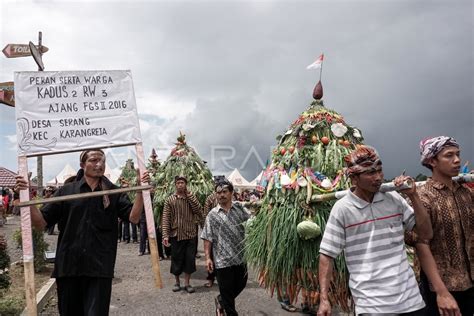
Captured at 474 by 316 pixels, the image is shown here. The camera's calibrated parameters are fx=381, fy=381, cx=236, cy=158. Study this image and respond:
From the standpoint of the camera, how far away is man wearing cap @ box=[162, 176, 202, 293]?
248 inches

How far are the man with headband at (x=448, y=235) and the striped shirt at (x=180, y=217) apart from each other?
4.18 meters

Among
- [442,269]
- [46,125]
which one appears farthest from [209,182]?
[442,269]

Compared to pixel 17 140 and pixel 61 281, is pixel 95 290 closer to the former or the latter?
pixel 61 281

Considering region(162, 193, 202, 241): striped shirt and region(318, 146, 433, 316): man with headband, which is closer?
region(318, 146, 433, 316): man with headband

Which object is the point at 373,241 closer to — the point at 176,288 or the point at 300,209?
the point at 300,209

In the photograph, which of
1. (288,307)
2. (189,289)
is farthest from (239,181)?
(288,307)

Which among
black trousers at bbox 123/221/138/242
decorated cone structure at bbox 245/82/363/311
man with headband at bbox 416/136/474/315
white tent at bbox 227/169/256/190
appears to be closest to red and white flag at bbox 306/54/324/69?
decorated cone structure at bbox 245/82/363/311

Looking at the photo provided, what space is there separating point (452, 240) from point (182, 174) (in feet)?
21.9

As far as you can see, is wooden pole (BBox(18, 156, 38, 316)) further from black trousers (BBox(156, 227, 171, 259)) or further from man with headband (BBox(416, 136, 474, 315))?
black trousers (BBox(156, 227, 171, 259))

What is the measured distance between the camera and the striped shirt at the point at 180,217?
20.7 feet

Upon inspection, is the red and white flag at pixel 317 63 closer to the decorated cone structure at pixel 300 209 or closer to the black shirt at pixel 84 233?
the decorated cone structure at pixel 300 209

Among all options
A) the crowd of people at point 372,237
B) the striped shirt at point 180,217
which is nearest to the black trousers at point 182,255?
the striped shirt at point 180,217

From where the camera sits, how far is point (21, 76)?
3.06 m

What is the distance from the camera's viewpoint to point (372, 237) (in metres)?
2.44
